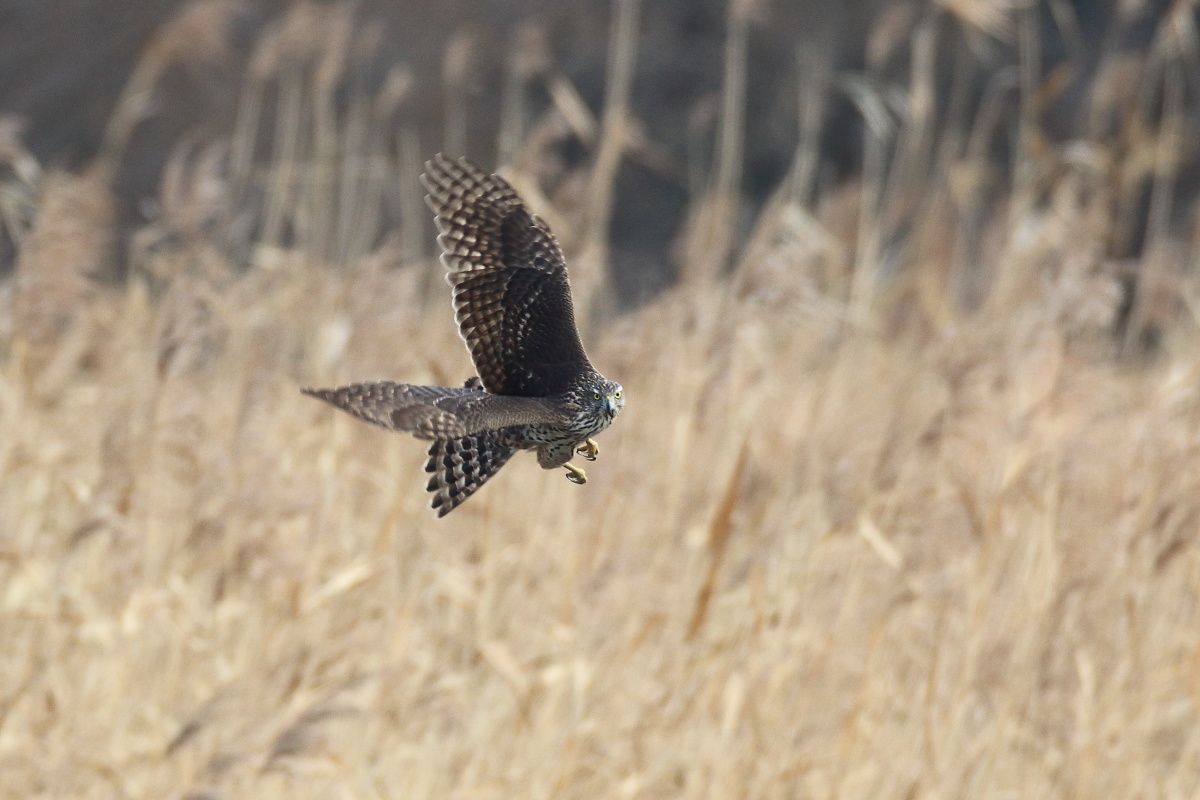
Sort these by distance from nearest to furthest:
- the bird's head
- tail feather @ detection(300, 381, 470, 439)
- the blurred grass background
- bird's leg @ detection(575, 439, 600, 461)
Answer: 1. tail feather @ detection(300, 381, 470, 439)
2. the bird's head
3. bird's leg @ detection(575, 439, 600, 461)
4. the blurred grass background

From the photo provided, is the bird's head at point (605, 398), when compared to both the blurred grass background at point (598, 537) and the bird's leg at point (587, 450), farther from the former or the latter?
the blurred grass background at point (598, 537)

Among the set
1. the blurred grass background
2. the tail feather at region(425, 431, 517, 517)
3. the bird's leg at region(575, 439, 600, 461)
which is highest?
the bird's leg at region(575, 439, 600, 461)

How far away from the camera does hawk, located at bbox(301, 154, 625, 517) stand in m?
1.17

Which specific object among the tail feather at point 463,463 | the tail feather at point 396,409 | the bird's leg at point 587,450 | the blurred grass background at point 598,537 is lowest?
the blurred grass background at point 598,537

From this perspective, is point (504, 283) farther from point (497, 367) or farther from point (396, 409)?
point (396, 409)

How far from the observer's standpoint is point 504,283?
5.33 ft

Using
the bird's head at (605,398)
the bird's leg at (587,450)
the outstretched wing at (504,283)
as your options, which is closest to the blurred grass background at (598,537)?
the outstretched wing at (504,283)

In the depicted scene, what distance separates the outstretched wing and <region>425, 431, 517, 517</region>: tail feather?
0.09 metres

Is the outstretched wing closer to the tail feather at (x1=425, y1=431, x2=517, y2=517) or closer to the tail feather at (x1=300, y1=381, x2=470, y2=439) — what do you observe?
the tail feather at (x1=425, y1=431, x2=517, y2=517)

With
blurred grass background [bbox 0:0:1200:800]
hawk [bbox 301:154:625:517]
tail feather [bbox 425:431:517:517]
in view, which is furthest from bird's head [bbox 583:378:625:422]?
blurred grass background [bbox 0:0:1200:800]

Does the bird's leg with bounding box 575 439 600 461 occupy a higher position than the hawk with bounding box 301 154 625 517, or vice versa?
the hawk with bounding box 301 154 625 517

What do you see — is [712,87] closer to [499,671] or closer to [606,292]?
[606,292]

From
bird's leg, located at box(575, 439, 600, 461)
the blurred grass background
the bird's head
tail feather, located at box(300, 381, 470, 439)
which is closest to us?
tail feather, located at box(300, 381, 470, 439)

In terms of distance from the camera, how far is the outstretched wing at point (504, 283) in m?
1.49
